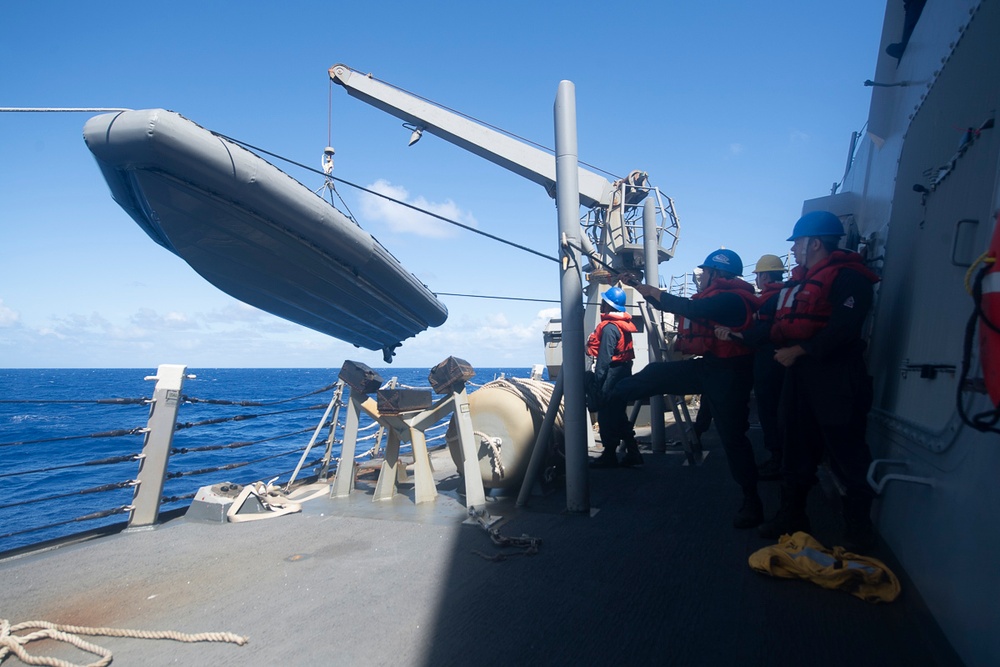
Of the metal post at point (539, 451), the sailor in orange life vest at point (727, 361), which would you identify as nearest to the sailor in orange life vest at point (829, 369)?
the sailor in orange life vest at point (727, 361)

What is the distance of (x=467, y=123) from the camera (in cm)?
913

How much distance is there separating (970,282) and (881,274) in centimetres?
260

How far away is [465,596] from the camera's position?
7.45 ft

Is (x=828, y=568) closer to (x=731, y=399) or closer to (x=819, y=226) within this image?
(x=731, y=399)

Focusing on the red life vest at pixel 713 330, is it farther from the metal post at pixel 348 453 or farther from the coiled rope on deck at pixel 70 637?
the coiled rope on deck at pixel 70 637

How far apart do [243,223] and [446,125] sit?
5.19m

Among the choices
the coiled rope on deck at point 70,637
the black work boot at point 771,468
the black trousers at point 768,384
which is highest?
the black trousers at point 768,384

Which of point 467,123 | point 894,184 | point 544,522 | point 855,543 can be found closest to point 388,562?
point 544,522

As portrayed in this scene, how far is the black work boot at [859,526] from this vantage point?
255 cm

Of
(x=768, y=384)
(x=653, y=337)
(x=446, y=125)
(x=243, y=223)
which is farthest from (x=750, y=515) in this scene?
(x=446, y=125)

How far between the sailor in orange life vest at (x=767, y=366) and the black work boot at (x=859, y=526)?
0.86 m

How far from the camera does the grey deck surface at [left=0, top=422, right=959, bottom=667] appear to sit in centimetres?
183

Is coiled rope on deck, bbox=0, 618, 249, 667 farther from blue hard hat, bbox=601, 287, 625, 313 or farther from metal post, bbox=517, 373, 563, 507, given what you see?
blue hard hat, bbox=601, 287, 625, 313

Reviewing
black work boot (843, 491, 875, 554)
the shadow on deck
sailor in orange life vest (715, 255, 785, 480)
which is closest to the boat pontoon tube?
the shadow on deck
